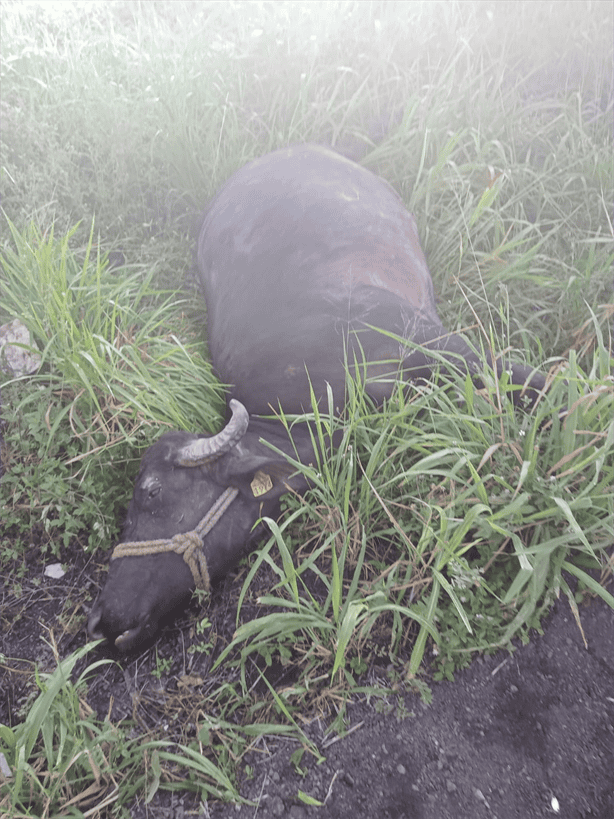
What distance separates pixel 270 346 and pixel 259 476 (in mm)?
601

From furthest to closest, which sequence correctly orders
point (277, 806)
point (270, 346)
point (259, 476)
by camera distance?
point (270, 346)
point (259, 476)
point (277, 806)

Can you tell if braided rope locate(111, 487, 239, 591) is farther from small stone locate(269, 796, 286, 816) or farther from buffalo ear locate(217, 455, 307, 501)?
small stone locate(269, 796, 286, 816)

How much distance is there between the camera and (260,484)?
201cm

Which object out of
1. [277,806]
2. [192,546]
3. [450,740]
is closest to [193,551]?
[192,546]

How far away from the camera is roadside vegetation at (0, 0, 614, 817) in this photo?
173 centimetres

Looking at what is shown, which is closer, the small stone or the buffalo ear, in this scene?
the small stone

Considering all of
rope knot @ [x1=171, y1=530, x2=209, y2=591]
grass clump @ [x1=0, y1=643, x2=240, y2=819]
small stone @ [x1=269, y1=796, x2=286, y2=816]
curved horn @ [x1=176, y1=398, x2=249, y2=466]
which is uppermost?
curved horn @ [x1=176, y1=398, x2=249, y2=466]

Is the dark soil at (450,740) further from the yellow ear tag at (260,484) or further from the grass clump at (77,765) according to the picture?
the yellow ear tag at (260,484)

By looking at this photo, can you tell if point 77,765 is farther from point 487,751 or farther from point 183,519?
point 487,751

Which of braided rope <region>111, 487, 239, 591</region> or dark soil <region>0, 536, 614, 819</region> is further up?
braided rope <region>111, 487, 239, 591</region>

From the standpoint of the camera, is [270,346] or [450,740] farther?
[270,346]

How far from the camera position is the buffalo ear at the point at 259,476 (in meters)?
1.99

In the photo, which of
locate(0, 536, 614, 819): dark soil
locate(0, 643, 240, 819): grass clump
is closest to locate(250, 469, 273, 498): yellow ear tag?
locate(0, 536, 614, 819): dark soil

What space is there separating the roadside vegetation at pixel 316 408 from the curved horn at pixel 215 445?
1.07 ft
